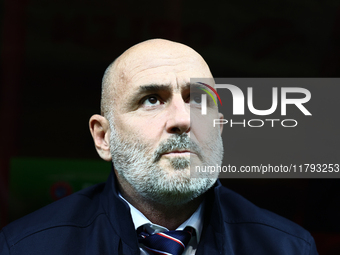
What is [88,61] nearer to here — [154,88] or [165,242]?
[154,88]

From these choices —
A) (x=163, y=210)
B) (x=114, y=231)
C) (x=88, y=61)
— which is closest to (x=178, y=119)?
(x=163, y=210)

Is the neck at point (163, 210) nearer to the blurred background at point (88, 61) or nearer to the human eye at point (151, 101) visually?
the human eye at point (151, 101)

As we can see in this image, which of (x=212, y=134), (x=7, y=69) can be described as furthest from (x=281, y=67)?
(x=7, y=69)

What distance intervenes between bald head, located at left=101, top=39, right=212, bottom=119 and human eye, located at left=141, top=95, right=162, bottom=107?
3.9 inches

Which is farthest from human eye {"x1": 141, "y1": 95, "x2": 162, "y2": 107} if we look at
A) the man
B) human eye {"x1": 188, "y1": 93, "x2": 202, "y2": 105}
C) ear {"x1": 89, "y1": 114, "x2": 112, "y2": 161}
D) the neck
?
the neck

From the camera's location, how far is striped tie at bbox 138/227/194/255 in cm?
170

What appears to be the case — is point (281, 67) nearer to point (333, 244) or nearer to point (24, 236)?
point (333, 244)

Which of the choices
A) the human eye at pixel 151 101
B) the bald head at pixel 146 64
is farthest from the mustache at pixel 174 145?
the bald head at pixel 146 64

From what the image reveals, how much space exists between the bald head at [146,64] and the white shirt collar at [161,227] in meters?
0.51

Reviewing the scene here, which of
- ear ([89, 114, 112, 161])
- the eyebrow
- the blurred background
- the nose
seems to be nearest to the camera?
the nose

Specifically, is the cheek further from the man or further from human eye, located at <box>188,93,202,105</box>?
human eye, located at <box>188,93,202,105</box>

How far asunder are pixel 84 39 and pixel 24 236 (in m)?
1.48

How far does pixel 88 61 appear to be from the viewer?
2717mm

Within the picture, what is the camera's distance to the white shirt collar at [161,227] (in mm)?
1771
